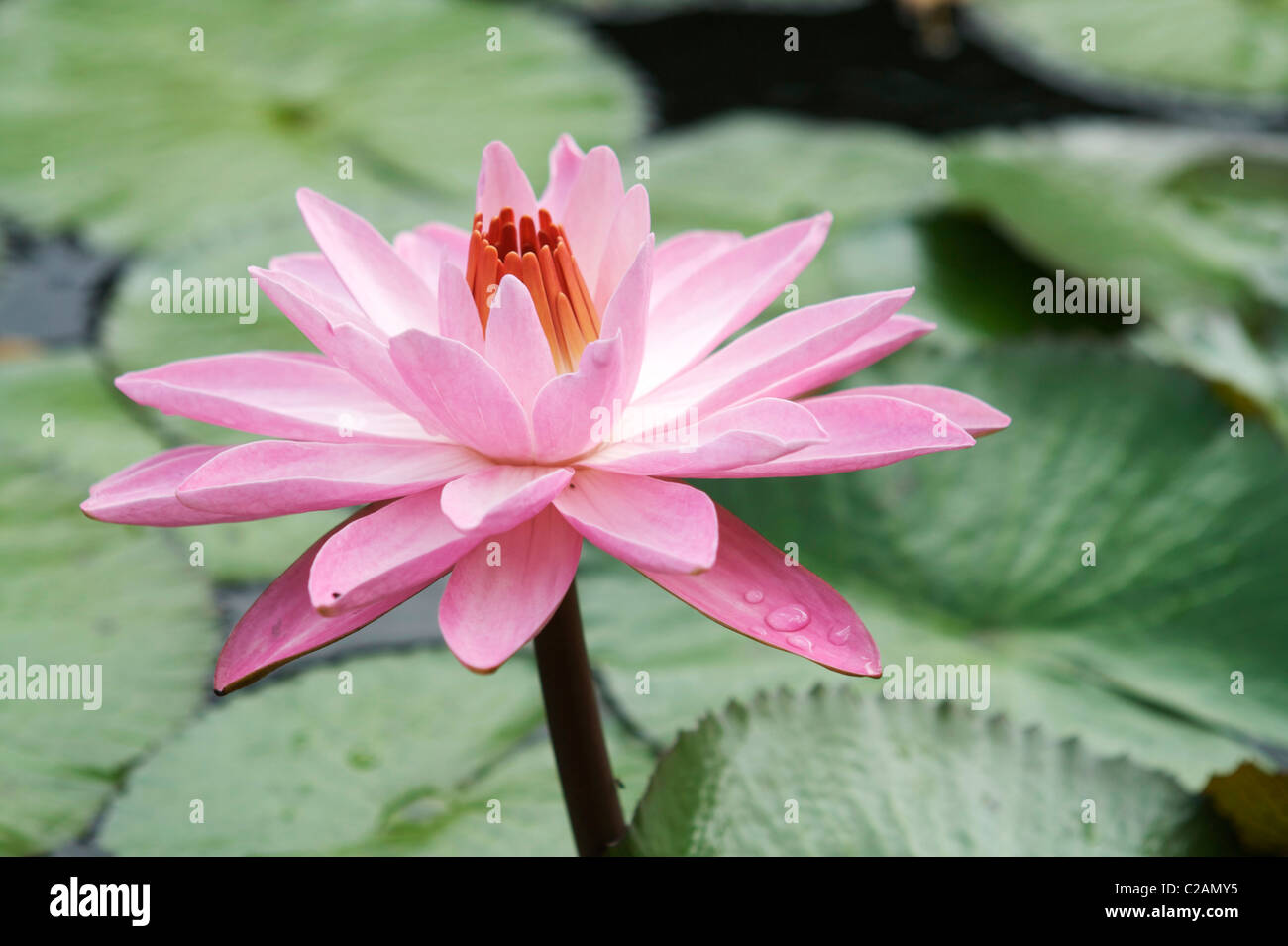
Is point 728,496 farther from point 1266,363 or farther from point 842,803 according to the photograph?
point 1266,363

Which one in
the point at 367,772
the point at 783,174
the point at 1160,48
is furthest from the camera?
the point at 1160,48

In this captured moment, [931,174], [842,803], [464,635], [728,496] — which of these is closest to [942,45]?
[931,174]

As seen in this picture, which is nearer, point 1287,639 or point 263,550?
point 1287,639
